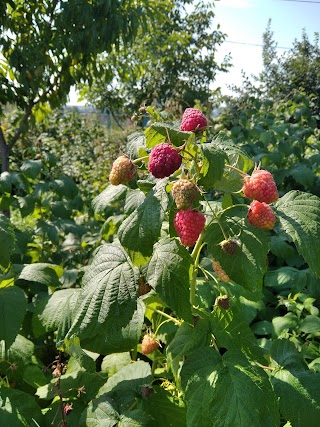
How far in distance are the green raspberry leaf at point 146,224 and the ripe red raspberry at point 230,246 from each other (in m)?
0.14

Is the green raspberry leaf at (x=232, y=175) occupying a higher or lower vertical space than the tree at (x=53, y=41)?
lower

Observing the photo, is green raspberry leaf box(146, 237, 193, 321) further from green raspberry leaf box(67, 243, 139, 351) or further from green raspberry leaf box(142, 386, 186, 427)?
green raspberry leaf box(142, 386, 186, 427)

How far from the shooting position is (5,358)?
1495mm

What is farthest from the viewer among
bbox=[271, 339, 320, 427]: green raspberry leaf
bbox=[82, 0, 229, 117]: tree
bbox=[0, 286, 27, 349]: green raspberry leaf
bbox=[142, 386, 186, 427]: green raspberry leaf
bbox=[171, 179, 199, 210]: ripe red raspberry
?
bbox=[82, 0, 229, 117]: tree

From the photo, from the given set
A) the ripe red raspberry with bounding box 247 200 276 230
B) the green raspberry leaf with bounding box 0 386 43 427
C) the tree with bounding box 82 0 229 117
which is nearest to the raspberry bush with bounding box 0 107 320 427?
the ripe red raspberry with bounding box 247 200 276 230

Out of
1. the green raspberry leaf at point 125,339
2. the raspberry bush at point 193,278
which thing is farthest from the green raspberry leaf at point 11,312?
the green raspberry leaf at point 125,339

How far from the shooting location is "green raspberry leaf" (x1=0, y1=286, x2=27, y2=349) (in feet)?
4.41

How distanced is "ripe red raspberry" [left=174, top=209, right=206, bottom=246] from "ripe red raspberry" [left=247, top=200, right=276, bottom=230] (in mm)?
107

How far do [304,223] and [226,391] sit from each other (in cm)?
39

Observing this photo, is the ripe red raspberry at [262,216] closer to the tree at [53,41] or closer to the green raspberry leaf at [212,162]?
the green raspberry leaf at [212,162]

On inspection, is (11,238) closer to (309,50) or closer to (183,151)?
(183,151)

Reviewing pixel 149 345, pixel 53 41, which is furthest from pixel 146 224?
pixel 53 41

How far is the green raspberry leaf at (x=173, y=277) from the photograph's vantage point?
99 centimetres

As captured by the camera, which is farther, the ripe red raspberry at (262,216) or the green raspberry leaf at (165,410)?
the green raspberry leaf at (165,410)
